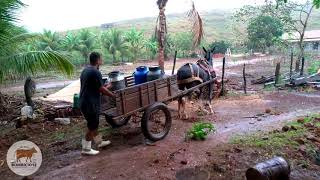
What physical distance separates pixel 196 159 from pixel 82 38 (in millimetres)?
29121

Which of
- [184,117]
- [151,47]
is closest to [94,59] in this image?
[184,117]

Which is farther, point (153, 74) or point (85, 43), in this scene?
point (85, 43)

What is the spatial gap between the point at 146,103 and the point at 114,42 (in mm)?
28852

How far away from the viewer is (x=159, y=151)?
20.7 feet

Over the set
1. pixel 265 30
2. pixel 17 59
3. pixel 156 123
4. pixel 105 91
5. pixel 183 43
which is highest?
pixel 265 30

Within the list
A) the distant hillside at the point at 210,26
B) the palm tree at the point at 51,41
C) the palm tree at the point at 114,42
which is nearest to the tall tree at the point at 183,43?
the palm tree at the point at 114,42

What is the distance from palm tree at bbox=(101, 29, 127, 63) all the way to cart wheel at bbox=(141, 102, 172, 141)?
2731cm

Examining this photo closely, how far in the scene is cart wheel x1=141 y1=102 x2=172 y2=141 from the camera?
21.6 ft

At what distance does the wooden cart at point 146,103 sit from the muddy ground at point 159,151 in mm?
287

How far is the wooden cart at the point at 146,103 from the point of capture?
636cm

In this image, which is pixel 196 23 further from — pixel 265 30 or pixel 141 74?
pixel 265 30

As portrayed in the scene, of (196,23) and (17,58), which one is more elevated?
(196,23)

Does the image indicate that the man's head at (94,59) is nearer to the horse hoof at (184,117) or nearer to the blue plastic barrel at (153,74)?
the blue plastic barrel at (153,74)

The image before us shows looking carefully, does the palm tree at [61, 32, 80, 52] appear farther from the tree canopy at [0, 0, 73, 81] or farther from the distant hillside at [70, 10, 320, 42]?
the tree canopy at [0, 0, 73, 81]
